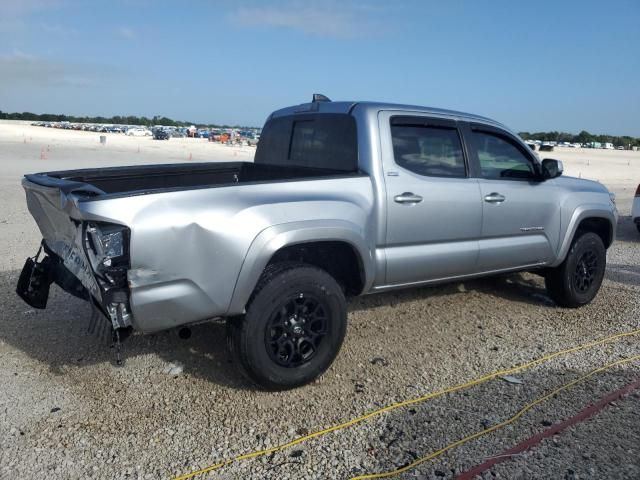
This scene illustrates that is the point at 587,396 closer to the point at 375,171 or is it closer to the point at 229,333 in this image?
the point at 375,171

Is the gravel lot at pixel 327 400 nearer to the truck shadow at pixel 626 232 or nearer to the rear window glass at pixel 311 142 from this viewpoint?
the rear window glass at pixel 311 142

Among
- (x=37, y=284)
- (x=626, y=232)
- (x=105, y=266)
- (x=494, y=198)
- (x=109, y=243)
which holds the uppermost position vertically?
(x=494, y=198)

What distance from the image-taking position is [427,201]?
14.5ft

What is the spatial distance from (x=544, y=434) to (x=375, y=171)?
2015 mm

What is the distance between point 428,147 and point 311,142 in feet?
3.14

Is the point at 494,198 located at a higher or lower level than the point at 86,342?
higher

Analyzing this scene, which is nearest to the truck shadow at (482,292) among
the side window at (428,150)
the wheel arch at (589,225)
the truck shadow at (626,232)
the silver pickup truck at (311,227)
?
the silver pickup truck at (311,227)

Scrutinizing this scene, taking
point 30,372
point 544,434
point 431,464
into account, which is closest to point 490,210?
point 544,434

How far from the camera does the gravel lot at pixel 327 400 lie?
121 inches

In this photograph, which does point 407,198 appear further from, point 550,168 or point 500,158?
point 550,168

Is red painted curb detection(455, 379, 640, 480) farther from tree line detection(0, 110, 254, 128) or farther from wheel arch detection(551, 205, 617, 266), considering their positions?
tree line detection(0, 110, 254, 128)

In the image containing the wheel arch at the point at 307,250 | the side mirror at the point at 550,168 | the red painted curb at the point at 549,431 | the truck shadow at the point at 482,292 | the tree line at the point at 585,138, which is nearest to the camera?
the red painted curb at the point at 549,431

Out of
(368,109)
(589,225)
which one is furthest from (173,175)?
(589,225)

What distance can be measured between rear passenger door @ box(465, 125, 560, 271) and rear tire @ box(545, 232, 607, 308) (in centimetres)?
35
